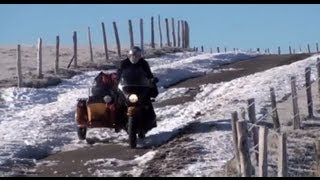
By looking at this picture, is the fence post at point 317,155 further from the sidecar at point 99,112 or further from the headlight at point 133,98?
the sidecar at point 99,112

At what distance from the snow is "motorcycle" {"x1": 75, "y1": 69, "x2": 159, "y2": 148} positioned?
0.38 m

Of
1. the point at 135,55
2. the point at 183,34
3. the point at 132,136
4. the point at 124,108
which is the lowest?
the point at 183,34

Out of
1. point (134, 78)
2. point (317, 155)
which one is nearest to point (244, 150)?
point (317, 155)

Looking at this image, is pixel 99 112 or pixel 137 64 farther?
pixel 99 112

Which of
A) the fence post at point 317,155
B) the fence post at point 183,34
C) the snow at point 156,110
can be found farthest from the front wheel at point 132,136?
the fence post at point 183,34

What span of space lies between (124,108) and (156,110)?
4.40 meters

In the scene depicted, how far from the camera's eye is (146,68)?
16141 millimetres

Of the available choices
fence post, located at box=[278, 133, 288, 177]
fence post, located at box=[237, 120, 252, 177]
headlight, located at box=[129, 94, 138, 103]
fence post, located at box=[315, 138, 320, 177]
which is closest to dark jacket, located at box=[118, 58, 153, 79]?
headlight, located at box=[129, 94, 138, 103]

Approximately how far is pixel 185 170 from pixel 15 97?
1385 centimetres

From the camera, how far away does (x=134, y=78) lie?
15844 mm

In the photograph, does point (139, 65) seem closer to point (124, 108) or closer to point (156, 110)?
point (124, 108)

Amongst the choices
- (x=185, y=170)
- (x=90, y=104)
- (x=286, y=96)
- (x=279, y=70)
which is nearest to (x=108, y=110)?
(x=90, y=104)

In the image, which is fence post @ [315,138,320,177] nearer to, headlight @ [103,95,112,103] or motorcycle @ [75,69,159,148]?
motorcycle @ [75,69,159,148]

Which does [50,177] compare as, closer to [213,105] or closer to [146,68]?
[146,68]
